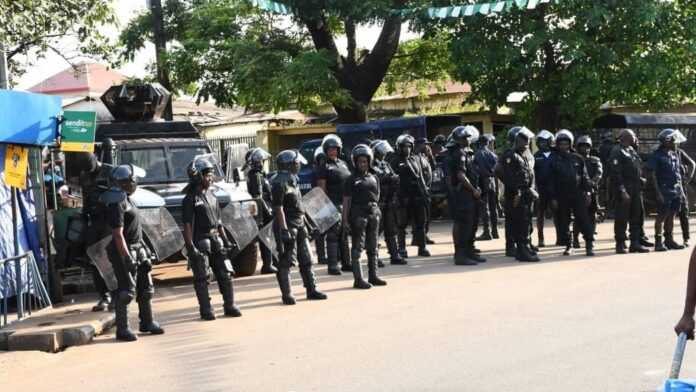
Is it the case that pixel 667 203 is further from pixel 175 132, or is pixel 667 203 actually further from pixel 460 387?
pixel 460 387

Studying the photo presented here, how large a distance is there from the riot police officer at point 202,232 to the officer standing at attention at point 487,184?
7.02 meters

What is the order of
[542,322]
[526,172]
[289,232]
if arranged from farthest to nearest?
[526,172] → [289,232] → [542,322]

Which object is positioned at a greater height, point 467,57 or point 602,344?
point 467,57

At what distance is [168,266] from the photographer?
53.4 ft

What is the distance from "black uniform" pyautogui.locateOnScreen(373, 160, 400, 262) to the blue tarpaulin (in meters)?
Answer: 4.84

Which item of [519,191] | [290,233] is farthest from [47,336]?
[519,191]

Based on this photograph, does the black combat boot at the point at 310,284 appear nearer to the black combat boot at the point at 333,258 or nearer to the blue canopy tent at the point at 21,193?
the black combat boot at the point at 333,258

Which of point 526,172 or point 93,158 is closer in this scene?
point 93,158

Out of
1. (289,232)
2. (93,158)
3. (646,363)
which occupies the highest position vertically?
(93,158)

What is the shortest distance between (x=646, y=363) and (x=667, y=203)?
8068mm

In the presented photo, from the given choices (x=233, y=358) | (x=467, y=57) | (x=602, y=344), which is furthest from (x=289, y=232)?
(x=467, y=57)

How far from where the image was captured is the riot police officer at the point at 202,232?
1027 centimetres

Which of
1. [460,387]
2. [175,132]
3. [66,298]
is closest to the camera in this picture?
[460,387]

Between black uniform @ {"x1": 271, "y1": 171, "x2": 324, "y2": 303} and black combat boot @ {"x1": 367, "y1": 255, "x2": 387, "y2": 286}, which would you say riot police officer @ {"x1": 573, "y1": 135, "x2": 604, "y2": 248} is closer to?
black combat boot @ {"x1": 367, "y1": 255, "x2": 387, "y2": 286}
